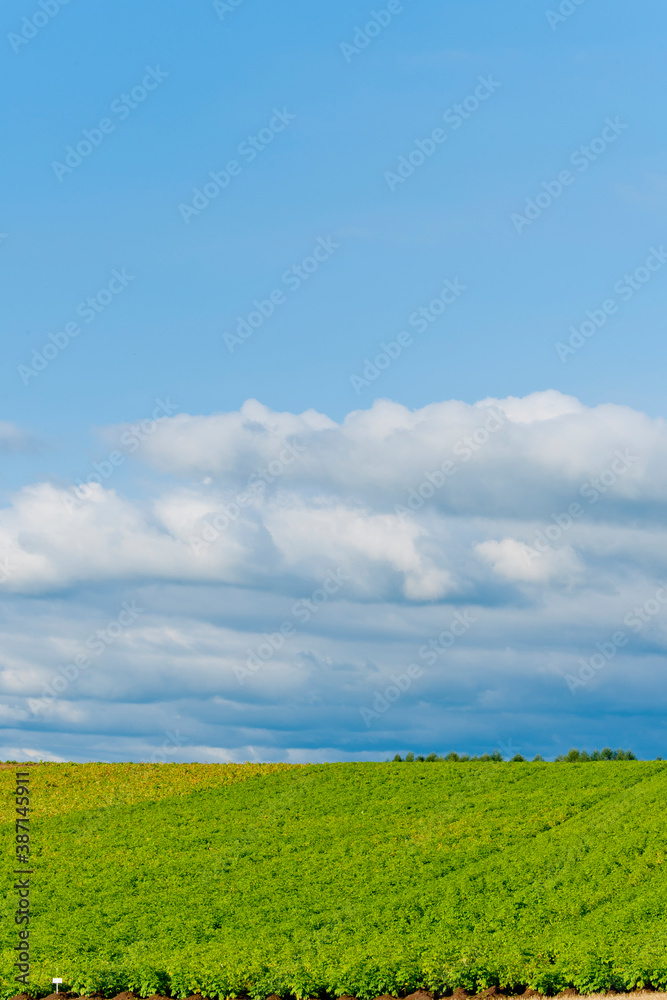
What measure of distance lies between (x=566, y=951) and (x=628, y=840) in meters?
11.0

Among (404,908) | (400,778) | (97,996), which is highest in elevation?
(400,778)

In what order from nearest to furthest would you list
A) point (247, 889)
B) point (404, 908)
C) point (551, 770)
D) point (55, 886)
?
point (404, 908) < point (247, 889) < point (55, 886) < point (551, 770)

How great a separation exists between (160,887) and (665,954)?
18.7 m

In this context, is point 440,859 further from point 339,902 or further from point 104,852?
point 104,852

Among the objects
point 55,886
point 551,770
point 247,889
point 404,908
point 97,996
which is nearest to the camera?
point 97,996

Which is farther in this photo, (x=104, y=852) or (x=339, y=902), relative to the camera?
(x=104, y=852)

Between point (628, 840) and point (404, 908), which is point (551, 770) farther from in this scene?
point (404, 908)

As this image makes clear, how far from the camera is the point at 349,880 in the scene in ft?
109

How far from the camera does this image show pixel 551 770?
→ 49.7 m

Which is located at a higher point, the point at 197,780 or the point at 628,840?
the point at 197,780

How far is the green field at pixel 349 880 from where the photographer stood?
2422 centimetres

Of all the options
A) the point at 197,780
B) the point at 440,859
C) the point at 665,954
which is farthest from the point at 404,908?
the point at 197,780

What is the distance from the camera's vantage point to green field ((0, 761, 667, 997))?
79.5ft

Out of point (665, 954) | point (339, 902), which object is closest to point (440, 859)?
point (339, 902)
